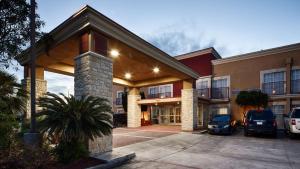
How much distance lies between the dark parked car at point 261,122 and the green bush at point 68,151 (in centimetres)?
1144

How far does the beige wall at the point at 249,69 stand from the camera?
65.2 feet

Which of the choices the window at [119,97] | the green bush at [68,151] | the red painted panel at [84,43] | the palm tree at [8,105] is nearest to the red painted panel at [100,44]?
the red painted panel at [84,43]

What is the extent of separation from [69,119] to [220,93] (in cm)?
1987

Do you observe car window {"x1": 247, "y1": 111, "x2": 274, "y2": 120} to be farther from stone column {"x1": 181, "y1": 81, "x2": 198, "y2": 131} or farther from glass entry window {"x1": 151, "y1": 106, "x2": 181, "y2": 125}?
glass entry window {"x1": 151, "y1": 106, "x2": 181, "y2": 125}

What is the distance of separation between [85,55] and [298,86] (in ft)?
63.1

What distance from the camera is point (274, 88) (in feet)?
66.9

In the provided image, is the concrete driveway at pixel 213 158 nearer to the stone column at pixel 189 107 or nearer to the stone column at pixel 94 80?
the stone column at pixel 94 80

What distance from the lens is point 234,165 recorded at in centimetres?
707

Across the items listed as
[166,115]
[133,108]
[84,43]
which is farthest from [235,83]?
[84,43]

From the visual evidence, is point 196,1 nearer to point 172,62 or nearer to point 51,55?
point 172,62

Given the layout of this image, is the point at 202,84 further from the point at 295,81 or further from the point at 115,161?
the point at 115,161

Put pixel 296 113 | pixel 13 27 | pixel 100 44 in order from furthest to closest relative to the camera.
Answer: pixel 296 113, pixel 13 27, pixel 100 44

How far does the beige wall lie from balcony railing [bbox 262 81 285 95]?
52cm

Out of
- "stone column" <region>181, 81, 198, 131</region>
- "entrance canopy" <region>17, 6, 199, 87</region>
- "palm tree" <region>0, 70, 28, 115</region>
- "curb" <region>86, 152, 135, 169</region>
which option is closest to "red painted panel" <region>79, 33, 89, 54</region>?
"entrance canopy" <region>17, 6, 199, 87</region>
